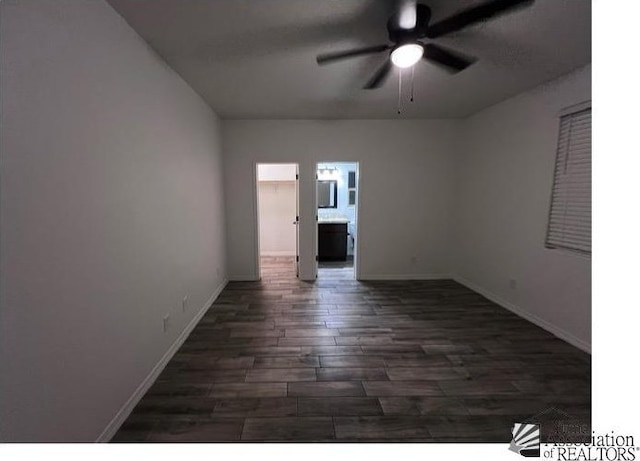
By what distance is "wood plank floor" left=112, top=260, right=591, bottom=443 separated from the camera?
1722 mm

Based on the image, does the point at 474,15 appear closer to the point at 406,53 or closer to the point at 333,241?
the point at 406,53

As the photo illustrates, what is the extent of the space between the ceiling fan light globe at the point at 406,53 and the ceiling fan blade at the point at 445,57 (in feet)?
0.25

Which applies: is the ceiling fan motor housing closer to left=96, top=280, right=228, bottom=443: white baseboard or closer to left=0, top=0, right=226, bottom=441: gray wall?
left=0, top=0, right=226, bottom=441: gray wall

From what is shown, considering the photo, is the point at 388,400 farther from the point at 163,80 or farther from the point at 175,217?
the point at 163,80

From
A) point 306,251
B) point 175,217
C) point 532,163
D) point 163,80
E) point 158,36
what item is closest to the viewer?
point 158,36

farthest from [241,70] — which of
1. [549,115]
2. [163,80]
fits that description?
[549,115]

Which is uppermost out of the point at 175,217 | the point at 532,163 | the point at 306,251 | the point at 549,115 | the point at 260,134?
the point at 260,134

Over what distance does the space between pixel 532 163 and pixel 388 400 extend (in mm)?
3018

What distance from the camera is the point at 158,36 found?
211cm

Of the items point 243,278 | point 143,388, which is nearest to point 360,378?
point 143,388

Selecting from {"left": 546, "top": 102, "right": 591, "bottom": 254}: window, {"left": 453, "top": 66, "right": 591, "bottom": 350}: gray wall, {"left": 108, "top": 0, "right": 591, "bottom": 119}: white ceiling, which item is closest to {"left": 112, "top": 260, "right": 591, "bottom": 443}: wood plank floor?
{"left": 453, "top": 66, "right": 591, "bottom": 350}: gray wall

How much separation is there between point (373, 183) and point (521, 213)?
2098 mm

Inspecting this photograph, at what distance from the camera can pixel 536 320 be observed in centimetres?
316

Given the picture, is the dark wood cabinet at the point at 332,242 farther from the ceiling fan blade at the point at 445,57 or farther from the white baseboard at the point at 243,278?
the ceiling fan blade at the point at 445,57
